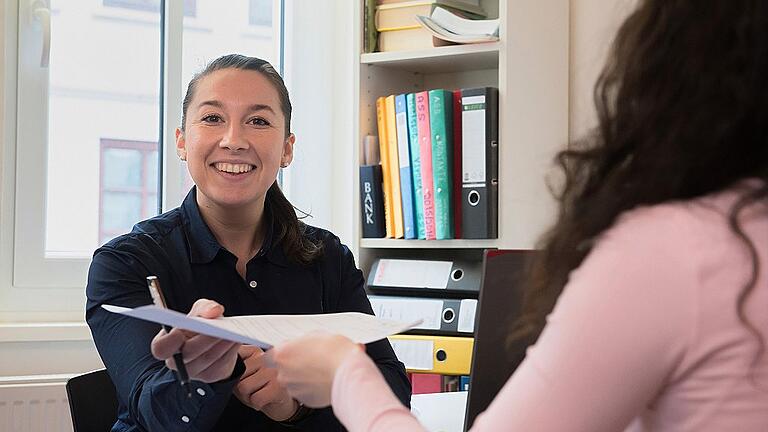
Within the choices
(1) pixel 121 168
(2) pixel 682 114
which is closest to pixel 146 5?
(1) pixel 121 168

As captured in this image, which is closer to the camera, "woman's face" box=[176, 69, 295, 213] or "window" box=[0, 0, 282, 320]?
"woman's face" box=[176, 69, 295, 213]

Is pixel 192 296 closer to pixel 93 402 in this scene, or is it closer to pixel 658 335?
pixel 93 402

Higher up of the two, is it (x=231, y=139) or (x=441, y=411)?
(x=231, y=139)

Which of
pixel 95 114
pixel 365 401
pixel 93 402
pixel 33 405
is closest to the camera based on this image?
pixel 365 401

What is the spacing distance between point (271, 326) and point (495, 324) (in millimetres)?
341

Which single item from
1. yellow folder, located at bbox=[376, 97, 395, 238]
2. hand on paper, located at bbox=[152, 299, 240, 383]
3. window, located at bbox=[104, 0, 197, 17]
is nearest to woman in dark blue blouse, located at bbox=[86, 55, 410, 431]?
hand on paper, located at bbox=[152, 299, 240, 383]

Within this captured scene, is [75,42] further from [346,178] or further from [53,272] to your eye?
[346,178]

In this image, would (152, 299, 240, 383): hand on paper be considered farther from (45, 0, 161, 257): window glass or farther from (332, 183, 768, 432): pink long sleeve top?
(45, 0, 161, 257): window glass

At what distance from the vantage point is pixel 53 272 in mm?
2457

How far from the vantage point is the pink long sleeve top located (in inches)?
29.6

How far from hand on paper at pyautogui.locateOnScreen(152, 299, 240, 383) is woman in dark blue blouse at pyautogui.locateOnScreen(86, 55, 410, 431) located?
133mm

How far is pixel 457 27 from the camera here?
2.53m

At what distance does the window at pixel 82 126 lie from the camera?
93.8 inches

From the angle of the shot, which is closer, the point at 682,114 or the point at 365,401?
the point at 682,114
